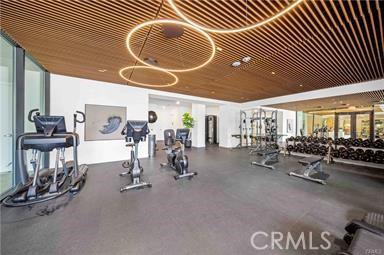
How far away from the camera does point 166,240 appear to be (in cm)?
192

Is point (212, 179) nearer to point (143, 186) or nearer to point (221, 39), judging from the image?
point (143, 186)

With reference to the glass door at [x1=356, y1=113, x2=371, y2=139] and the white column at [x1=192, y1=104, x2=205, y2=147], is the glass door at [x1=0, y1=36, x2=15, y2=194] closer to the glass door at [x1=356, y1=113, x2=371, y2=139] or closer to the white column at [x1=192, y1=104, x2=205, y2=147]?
the white column at [x1=192, y1=104, x2=205, y2=147]

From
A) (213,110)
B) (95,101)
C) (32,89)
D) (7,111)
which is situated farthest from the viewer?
(213,110)

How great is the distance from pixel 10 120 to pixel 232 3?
484 centimetres

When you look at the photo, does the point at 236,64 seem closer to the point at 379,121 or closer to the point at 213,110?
the point at 213,110

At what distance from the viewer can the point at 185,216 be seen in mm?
2420

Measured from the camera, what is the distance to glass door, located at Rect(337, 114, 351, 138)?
31.4ft

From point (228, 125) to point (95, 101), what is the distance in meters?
7.62

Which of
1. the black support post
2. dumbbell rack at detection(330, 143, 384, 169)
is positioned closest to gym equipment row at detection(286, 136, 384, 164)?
dumbbell rack at detection(330, 143, 384, 169)

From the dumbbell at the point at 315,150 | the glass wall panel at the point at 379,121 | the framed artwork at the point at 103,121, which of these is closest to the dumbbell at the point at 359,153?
the dumbbell at the point at 315,150

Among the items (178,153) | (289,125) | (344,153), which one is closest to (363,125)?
(289,125)

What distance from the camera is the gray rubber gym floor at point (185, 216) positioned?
72.3 inches

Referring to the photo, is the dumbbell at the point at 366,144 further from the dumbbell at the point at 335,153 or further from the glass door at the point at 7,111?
the glass door at the point at 7,111

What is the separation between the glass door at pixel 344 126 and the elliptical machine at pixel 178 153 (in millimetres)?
10979
